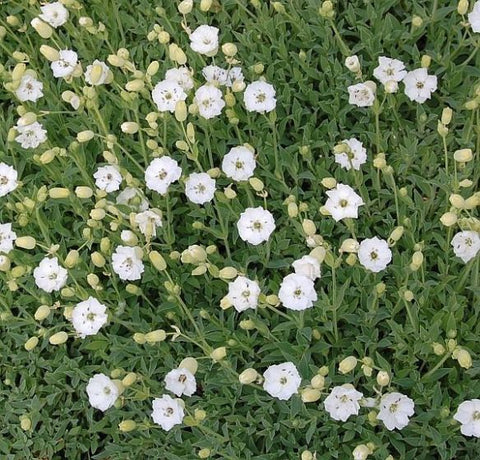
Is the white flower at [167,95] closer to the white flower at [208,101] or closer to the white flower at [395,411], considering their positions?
the white flower at [208,101]

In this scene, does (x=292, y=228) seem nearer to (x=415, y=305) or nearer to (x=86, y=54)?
(x=415, y=305)

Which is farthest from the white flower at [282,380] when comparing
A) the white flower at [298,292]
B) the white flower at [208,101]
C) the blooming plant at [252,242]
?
the white flower at [208,101]

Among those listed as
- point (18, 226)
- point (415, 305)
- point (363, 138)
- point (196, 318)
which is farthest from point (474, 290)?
point (18, 226)

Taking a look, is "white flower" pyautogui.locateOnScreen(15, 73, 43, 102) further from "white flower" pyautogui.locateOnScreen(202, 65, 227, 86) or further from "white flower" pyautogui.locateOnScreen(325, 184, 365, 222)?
"white flower" pyautogui.locateOnScreen(325, 184, 365, 222)

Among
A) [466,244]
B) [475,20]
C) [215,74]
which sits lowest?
[466,244]

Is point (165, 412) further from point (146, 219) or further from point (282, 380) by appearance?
point (146, 219)

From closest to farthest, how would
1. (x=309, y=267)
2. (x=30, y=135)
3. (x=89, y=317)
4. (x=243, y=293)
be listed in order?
(x=309, y=267) < (x=243, y=293) < (x=89, y=317) < (x=30, y=135)

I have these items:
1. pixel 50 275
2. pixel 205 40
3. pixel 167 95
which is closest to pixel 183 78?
pixel 167 95
